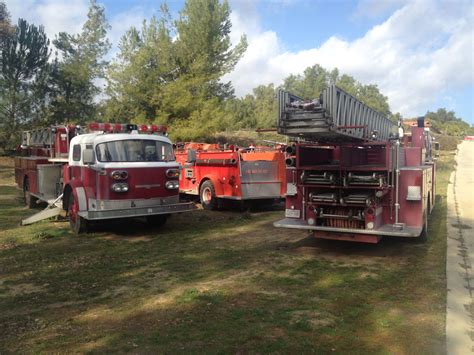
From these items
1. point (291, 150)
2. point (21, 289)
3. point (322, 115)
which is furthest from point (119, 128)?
point (322, 115)

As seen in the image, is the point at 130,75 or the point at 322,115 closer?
the point at 322,115

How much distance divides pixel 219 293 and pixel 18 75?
33.7m

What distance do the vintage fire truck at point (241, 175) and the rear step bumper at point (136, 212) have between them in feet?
8.96

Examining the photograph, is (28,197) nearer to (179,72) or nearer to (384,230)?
(384,230)

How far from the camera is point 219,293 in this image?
225 inches

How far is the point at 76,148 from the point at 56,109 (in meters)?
26.7

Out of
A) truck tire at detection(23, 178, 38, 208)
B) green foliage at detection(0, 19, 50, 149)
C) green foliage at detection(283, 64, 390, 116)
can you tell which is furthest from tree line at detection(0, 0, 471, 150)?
green foliage at detection(283, 64, 390, 116)

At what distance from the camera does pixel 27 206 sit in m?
14.7

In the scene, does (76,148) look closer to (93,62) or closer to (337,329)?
(337,329)

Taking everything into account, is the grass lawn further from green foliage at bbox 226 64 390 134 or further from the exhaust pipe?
green foliage at bbox 226 64 390 134

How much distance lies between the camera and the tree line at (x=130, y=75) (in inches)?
1208

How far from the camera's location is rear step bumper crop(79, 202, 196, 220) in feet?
29.1

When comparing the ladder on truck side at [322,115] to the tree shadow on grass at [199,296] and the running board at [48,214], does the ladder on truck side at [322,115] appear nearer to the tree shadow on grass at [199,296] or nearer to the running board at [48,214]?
the tree shadow on grass at [199,296]

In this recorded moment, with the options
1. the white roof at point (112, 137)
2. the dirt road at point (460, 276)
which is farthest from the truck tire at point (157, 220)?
the dirt road at point (460, 276)
